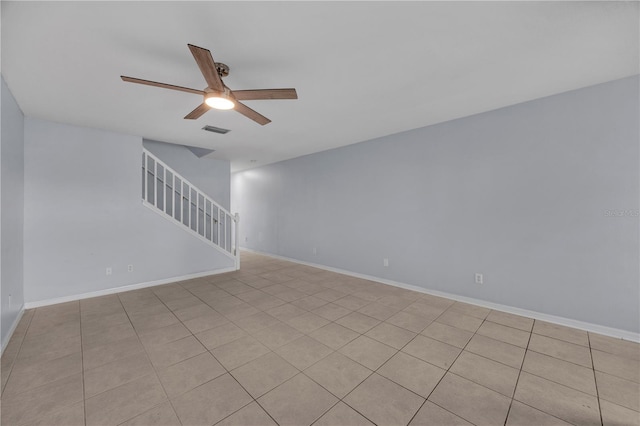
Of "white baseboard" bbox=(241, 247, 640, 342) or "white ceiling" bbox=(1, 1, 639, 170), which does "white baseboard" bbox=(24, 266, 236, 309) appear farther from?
"white baseboard" bbox=(241, 247, 640, 342)

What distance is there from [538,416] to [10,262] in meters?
4.81

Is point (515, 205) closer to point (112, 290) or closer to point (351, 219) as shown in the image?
point (351, 219)

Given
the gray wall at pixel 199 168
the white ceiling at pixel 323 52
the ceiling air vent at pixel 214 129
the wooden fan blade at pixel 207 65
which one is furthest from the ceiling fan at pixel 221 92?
the gray wall at pixel 199 168

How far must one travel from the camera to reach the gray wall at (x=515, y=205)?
8.26 ft

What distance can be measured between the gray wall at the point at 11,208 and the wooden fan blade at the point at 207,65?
2.22 m

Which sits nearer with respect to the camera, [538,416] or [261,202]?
[538,416]

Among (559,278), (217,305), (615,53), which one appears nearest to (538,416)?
(559,278)

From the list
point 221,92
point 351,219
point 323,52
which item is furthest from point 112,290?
point 323,52

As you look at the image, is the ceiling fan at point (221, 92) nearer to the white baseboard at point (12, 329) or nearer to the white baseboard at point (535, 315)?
the white baseboard at point (12, 329)

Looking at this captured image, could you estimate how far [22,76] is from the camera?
235 cm

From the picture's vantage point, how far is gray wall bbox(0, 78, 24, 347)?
2426 mm

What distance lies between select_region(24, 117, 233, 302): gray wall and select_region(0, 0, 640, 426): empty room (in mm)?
27

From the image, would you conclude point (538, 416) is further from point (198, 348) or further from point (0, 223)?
point (0, 223)

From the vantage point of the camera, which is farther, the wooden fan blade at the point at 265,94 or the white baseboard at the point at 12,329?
the white baseboard at the point at 12,329
